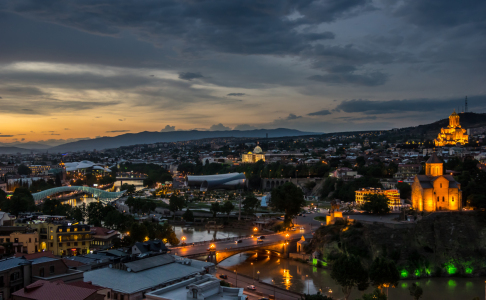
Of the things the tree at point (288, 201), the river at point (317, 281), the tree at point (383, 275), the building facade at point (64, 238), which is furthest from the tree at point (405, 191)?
the building facade at point (64, 238)

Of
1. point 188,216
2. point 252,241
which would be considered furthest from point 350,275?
point 188,216

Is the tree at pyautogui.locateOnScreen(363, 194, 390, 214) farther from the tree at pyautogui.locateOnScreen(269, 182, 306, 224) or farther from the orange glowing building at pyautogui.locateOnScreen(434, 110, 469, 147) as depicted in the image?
the orange glowing building at pyautogui.locateOnScreen(434, 110, 469, 147)

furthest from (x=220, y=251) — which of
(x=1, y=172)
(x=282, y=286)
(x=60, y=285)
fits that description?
(x=1, y=172)

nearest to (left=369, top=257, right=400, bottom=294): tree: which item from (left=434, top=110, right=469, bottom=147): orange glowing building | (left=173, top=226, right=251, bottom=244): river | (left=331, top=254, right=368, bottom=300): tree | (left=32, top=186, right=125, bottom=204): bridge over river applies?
(left=331, top=254, right=368, bottom=300): tree

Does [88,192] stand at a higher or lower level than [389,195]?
lower

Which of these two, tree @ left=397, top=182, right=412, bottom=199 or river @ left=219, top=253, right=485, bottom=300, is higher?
tree @ left=397, top=182, right=412, bottom=199

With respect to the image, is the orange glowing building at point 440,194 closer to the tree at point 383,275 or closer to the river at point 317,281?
the river at point 317,281

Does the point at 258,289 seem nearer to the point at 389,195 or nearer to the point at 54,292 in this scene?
the point at 54,292
